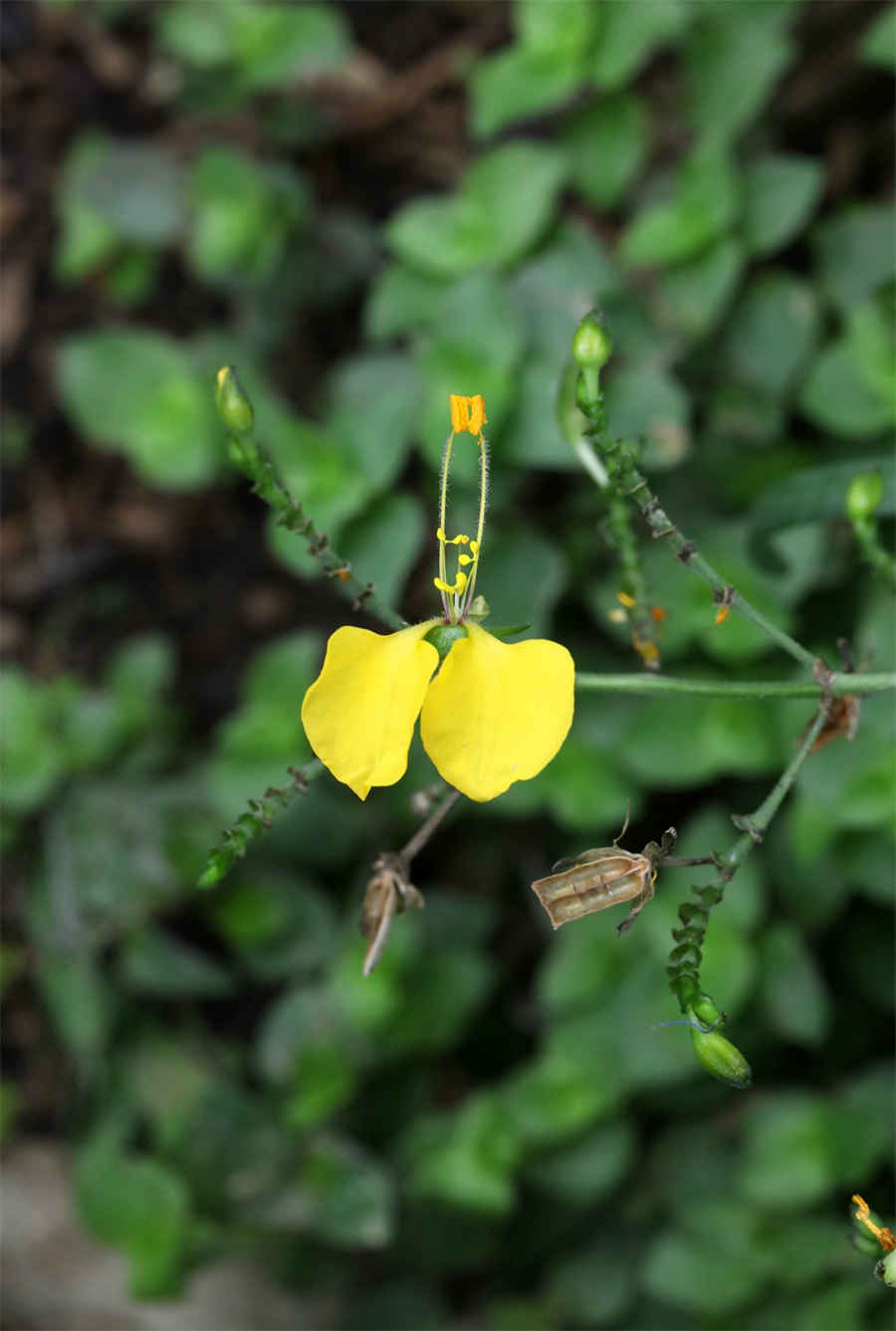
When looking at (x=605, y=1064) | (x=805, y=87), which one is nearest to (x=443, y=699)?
(x=605, y=1064)

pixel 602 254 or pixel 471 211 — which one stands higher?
pixel 471 211

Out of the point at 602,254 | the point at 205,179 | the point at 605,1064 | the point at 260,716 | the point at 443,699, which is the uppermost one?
the point at 205,179

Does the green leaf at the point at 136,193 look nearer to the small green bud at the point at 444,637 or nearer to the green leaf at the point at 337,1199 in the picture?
the small green bud at the point at 444,637

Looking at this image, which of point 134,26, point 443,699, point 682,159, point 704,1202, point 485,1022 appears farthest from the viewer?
point 134,26

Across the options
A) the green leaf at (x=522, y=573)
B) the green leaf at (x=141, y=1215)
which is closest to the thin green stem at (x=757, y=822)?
the green leaf at (x=522, y=573)

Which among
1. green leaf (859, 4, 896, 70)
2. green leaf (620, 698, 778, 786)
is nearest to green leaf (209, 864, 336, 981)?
green leaf (620, 698, 778, 786)

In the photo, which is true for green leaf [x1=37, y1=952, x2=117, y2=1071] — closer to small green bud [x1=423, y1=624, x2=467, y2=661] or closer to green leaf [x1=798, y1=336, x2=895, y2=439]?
small green bud [x1=423, y1=624, x2=467, y2=661]

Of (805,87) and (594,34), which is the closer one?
(594,34)

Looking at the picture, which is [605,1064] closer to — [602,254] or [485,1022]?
[485,1022]
